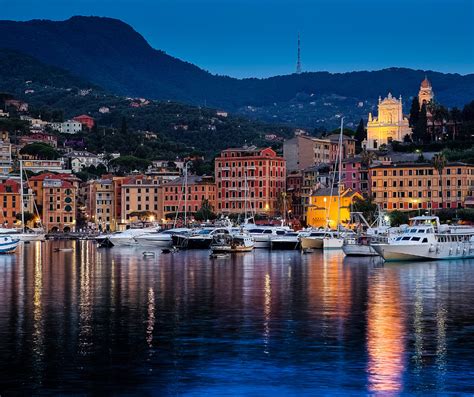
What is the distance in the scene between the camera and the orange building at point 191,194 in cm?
15238

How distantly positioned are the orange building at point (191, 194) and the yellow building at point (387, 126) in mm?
34747

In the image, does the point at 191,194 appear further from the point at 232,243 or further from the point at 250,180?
the point at 232,243

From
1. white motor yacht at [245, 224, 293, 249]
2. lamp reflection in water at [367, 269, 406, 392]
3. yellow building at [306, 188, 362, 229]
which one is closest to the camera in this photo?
lamp reflection in water at [367, 269, 406, 392]

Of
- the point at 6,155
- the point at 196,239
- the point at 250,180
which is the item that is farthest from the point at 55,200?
the point at 196,239

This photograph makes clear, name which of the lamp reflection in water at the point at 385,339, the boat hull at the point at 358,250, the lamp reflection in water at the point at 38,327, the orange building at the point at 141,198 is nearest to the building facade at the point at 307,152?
the orange building at the point at 141,198

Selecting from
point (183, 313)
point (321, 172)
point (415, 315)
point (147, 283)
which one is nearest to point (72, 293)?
point (147, 283)

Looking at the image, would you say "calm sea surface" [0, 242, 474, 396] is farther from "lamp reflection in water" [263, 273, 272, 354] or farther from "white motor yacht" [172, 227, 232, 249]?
"white motor yacht" [172, 227, 232, 249]

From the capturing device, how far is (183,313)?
35.7 metres

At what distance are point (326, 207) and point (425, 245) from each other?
64294 mm

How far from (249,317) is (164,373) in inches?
406

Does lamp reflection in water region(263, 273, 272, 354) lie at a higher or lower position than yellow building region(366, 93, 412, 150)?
lower

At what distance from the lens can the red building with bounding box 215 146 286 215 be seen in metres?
147

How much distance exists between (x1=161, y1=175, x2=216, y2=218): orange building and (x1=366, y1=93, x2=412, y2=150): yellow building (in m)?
34.7

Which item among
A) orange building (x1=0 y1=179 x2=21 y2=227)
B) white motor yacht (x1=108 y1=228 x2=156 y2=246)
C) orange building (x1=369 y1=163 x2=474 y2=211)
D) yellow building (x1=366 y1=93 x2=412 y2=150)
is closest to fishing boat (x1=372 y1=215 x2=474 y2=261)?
white motor yacht (x1=108 y1=228 x2=156 y2=246)
